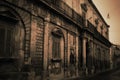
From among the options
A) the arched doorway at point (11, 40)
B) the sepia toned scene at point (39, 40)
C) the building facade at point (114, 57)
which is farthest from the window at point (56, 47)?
the building facade at point (114, 57)

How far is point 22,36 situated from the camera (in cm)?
1053

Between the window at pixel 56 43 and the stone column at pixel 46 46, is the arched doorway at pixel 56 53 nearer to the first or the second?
the window at pixel 56 43

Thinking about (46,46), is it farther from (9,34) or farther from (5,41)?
(5,41)

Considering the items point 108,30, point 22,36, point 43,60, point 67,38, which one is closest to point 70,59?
point 67,38

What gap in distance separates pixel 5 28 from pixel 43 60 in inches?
151

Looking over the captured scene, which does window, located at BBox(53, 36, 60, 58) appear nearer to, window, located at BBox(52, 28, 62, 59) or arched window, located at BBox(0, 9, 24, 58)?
window, located at BBox(52, 28, 62, 59)

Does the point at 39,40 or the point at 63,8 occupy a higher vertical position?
the point at 63,8

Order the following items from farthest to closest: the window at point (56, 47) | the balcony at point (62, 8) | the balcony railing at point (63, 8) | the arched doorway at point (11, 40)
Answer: the window at point (56, 47), the balcony railing at point (63, 8), the balcony at point (62, 8), the arched doorway at point (11, 40)

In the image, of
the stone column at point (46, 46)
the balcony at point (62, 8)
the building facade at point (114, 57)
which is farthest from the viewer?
the building facade at point (114, 57)

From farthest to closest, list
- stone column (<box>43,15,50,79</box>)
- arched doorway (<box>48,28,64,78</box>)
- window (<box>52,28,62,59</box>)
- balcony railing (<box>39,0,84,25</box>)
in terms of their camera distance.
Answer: window (<box>52,28,62,59</box>), arched doorway (<box>48,28,64,78</box>), balcony railing (<box>39,0,84,25</box>), stone column (<box>43,15,50,79</box>)

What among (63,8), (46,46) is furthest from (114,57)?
(46,46)

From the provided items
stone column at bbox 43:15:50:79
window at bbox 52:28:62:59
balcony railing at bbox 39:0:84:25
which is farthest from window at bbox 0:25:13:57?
window at bbox 52:28:62:59

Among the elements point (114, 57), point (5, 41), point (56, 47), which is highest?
point (5, 41)

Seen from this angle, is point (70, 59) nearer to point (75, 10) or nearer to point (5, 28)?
point (75, 10)
